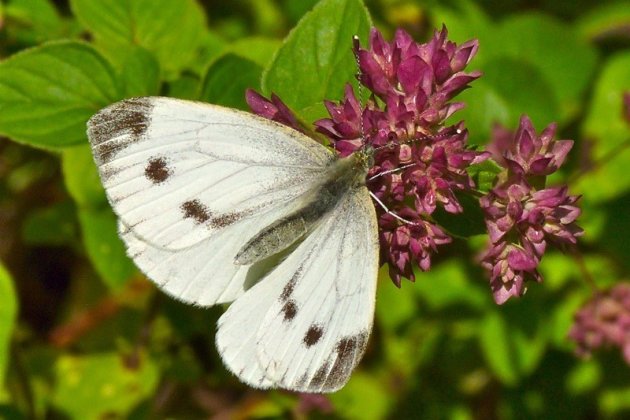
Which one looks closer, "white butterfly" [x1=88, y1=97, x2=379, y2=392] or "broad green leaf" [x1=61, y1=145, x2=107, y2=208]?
"white butterfly" [x1=88, y1=97, x2=379, y2=392]

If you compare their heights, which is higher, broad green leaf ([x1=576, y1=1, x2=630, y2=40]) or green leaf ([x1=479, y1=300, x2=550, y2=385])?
broad green leaf ([x1=576, y1=1, x2=630, y2=40])

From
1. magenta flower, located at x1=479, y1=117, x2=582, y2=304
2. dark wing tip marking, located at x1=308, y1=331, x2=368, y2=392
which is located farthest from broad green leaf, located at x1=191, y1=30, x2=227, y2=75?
dark wing tip marking, located at x1=308, y1=331, x2=368, y2=392

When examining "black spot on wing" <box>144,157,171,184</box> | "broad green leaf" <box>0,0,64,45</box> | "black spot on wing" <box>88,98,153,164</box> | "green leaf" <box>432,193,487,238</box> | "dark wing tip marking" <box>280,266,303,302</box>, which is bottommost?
"green leaf" <box>432,193,487,238</box>

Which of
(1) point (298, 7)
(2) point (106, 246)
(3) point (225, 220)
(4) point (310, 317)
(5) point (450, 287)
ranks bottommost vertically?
(5) point (450, 287)

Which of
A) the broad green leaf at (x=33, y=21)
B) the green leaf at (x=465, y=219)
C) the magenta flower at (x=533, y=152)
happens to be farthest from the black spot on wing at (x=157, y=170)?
the broad green leaf at (x=33, y=21)

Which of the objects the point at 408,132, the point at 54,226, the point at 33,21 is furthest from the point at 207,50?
the point at 408,132

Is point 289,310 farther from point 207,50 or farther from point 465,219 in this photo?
point 207,50

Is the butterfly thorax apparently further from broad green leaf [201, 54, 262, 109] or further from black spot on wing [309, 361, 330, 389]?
broad green leaf [201, 54, 262, 109]

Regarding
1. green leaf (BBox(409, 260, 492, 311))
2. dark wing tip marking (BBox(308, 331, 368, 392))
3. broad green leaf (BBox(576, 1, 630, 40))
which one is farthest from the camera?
broad green leaf (BBox(576, 1, 630, 40))
